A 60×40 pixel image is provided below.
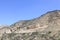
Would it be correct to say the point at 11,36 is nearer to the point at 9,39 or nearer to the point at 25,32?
the point at 9,39

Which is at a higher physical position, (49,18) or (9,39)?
(49,18)

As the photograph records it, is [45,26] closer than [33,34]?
No

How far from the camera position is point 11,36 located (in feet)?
103

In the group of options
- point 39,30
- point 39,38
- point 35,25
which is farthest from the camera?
point 35,25

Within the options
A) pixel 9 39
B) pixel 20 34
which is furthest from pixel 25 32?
pixel 9 39

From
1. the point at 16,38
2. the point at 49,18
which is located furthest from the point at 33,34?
the point at 49,18

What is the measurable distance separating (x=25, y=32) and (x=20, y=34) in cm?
88

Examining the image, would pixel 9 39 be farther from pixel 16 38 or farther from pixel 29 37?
pixel 29 37

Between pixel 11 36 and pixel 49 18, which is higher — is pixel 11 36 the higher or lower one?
the lower one

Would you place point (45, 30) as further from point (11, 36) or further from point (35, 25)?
point (11, 36)

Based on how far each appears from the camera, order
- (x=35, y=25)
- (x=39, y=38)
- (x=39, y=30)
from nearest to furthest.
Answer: (x=39, y=38), (x=39, y=30), (x=35, y=25)

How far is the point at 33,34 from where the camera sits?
28.4m

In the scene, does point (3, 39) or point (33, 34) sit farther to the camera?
point (3, 39)

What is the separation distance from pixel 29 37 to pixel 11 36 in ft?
12.9
